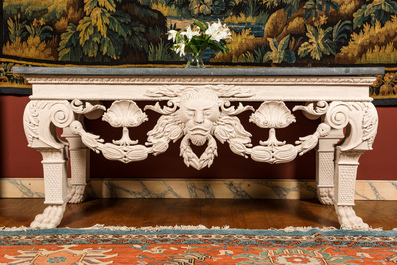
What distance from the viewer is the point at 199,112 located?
A: 241cm

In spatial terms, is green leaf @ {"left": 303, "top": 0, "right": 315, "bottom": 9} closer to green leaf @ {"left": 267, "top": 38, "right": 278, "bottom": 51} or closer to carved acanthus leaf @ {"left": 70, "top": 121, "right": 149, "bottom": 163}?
green leaf @ {"left": 267, "top": 38, "right": 278, "bottom": 51}

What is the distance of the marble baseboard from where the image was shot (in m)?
3.37

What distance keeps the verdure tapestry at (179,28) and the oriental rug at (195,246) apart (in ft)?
4.39

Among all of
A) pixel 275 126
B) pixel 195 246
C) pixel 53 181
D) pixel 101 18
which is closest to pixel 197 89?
pixel 275 126

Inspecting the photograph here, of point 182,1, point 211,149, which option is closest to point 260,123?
point 211,149

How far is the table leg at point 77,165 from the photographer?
3117mm

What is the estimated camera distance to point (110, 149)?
8.32ft

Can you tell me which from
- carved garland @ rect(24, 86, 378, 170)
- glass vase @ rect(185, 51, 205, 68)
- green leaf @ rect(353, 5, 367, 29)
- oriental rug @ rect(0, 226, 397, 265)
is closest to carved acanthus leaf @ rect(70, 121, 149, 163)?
carved garland @ rect(24, 86, 378, 170)

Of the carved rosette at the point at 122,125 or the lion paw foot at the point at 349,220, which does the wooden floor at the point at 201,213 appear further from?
the carved rosette at the point at 122,125

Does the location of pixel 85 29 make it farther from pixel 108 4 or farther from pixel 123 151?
pixel 123 151

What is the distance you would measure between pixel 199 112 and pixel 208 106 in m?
0.06

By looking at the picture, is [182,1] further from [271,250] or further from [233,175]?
[271,250]

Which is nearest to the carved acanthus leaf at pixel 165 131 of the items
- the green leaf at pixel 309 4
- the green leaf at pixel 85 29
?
the green leaf at pixel 85 29

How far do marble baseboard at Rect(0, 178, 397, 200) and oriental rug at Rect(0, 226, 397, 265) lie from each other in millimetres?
912
